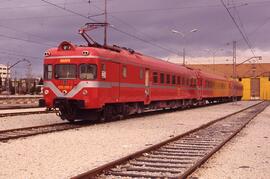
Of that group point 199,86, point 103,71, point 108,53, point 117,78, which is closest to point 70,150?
point 103,71

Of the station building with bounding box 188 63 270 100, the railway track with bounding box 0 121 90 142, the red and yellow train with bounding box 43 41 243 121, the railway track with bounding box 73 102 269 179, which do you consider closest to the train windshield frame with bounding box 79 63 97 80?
the red and yellow train with bounding box 43 41 243 121

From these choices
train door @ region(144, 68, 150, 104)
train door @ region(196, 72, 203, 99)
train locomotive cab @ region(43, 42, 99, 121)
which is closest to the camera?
train locomotive cab @ region(43, 42, 99, 121)

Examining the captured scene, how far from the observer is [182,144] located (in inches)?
522

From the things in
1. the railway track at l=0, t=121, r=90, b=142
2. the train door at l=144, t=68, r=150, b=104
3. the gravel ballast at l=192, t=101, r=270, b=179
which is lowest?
the gravel ballast at l=192, t=101, r=270, b=179

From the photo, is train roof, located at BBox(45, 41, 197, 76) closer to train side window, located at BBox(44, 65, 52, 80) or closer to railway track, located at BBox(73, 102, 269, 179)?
train side window, located at BBox(44, 65, 52, 80)

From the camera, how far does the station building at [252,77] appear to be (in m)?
85.3

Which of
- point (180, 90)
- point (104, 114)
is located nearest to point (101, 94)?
point (104, 114)

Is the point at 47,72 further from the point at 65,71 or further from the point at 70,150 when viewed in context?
the point at 70,150

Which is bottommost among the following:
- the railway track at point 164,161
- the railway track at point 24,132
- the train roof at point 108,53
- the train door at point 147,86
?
the railway track at point 164,161

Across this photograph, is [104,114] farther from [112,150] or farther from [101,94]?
[112,150]

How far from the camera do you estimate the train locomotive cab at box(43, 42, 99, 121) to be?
18.8 metres

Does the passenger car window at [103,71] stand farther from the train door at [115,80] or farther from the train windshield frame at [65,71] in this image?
the train windshield frame at [65,71]

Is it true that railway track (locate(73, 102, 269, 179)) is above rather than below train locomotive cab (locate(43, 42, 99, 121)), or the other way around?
below

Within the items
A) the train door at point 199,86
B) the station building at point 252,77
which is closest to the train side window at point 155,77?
the train door at point 199,86
